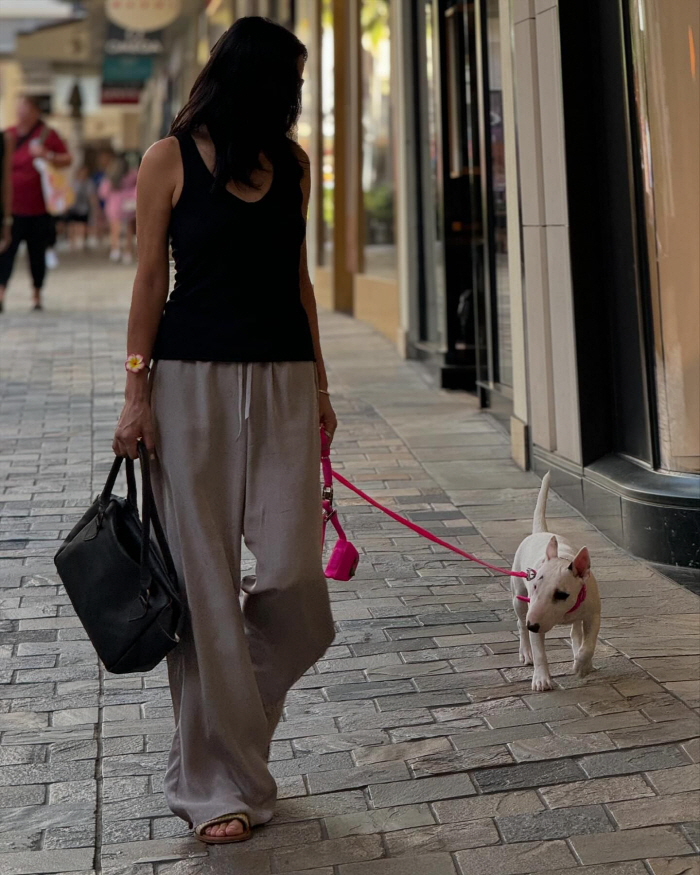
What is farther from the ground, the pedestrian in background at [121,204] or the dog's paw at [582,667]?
the pedestrian in background at [121,204]

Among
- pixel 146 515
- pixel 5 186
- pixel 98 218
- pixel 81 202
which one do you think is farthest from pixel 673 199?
pixel 98 218

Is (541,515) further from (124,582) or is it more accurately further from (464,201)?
(464,201)

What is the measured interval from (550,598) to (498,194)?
Result: 4795 mm

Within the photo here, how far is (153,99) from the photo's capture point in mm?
40969

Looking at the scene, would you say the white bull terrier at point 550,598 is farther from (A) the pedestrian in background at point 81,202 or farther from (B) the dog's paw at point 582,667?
(A) the pedestrian in background at point 81,202

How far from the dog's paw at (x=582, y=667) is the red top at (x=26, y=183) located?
40.7 feet

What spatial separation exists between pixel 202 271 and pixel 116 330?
10.9 meters

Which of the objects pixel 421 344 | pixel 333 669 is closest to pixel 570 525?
pixel 333 669

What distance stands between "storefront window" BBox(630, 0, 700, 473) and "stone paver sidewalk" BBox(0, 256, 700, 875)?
702mm

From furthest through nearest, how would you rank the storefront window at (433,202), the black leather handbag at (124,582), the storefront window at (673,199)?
the storefront window at (433,202) < the storefront window at (673,199) < the black leather handbag at (124,582)

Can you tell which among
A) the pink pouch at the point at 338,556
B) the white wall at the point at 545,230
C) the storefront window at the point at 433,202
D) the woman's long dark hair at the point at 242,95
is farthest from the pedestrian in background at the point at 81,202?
the woman's long dark hair at the point at 242,95

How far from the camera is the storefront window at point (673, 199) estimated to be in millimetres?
5805

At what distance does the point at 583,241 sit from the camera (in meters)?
6.54

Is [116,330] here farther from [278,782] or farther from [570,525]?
[278,782]
